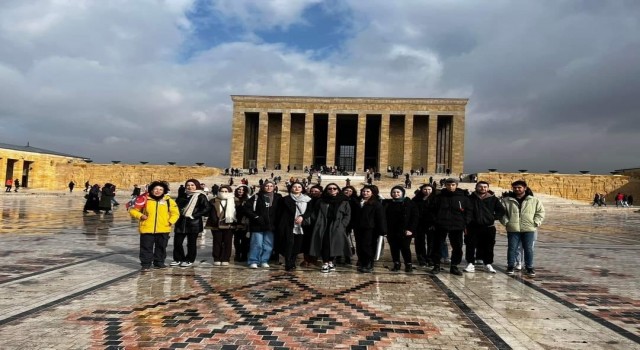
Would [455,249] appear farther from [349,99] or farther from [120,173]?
[120,173]

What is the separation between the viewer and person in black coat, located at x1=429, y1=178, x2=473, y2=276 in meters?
6.58

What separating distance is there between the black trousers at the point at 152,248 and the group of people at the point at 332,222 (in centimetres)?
1

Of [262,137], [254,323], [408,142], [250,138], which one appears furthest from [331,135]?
[254,323]

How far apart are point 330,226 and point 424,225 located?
183 cm

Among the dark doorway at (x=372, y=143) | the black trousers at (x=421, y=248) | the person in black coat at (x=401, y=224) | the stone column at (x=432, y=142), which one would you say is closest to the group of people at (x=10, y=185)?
the dark doorway at (x=372, y=143)

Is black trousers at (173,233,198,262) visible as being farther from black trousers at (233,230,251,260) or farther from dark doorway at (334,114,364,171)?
dark doorway at (334,114,364,171)

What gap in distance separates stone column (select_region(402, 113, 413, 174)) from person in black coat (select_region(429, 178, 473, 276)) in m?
35.4

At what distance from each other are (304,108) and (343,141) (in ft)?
39.8

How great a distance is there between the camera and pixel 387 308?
456 centimetres

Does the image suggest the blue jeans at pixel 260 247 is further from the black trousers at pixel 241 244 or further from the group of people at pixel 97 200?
the group of people at pixel 97 200

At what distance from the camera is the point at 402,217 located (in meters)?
6.84

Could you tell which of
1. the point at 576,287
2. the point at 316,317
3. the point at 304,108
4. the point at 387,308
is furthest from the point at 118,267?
the point at 304,108

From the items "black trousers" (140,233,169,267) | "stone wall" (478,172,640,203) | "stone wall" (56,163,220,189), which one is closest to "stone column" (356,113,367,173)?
"stone wall" (478,172,640,203)

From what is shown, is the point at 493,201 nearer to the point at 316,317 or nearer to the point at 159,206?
the point at 316,317
